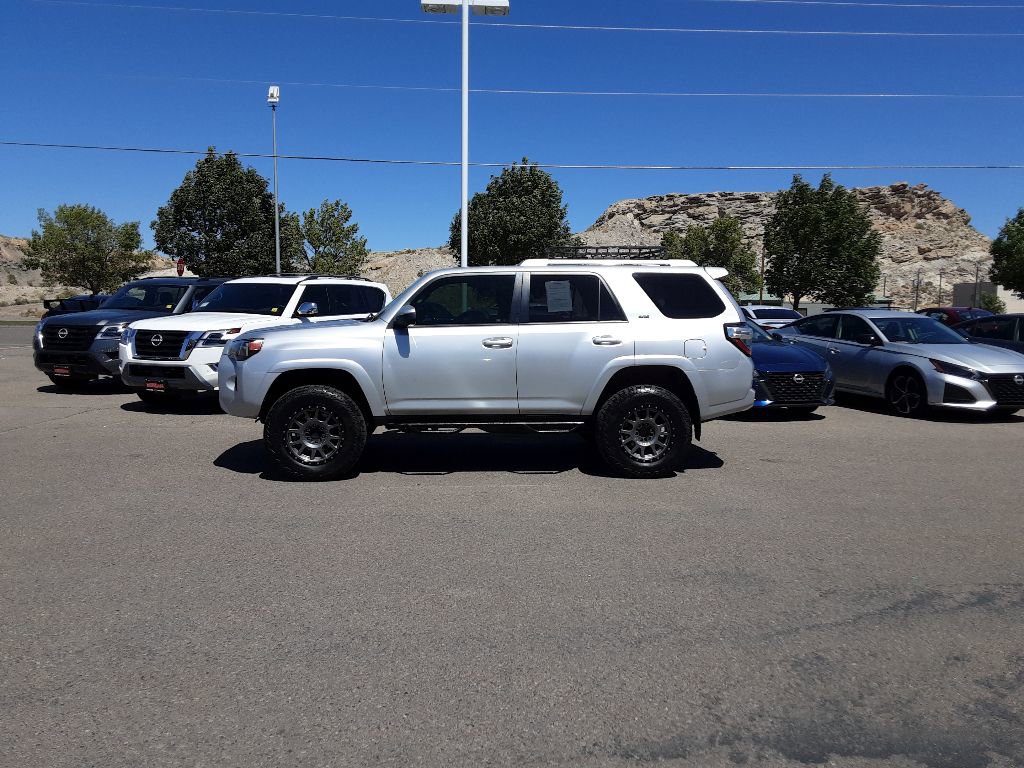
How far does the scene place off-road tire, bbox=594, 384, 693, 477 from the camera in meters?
7.38

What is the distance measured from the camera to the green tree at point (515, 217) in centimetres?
4612

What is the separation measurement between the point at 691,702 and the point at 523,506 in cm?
320

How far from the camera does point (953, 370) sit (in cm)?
1129

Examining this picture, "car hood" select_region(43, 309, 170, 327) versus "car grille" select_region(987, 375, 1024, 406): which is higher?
"car hood" select_region(43, 309, 170, 327)

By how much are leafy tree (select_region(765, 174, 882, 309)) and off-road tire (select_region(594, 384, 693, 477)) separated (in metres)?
35.4

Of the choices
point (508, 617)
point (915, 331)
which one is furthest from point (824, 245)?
point (508, 617)

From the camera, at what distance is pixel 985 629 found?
4.03 m

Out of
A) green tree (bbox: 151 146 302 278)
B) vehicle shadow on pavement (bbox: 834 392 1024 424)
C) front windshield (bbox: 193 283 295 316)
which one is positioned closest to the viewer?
vehicle shadow on pavement (bbox: 834 392 1024 424)

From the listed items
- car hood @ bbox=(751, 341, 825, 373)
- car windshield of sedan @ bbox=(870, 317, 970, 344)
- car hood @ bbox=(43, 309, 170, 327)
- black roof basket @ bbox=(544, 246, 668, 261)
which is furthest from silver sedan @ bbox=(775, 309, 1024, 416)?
car hood @ bbox=(43, 309, 170, 327)

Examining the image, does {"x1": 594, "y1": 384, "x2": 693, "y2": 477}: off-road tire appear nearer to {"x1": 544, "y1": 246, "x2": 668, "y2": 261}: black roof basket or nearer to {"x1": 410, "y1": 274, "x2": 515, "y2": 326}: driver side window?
{"x1": 410, "y1": 274, "x2": 515, "y2": 326}: driver side window

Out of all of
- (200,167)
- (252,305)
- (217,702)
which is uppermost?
(200,167)

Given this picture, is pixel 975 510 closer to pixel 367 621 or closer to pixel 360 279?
pixel 367 621

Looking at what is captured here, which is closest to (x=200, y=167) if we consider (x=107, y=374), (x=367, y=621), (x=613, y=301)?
(x=107, y=374)

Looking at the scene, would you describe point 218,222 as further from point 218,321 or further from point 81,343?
point 218,321
